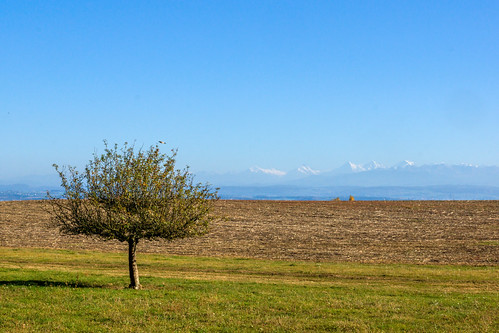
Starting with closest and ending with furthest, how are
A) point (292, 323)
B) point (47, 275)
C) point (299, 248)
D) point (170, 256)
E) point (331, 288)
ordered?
point (292, 323) → point (331, 288) → point (47, 275) → point (170, 256) → point (299, 248)

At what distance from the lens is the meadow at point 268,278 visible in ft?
66.1

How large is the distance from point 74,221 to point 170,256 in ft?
55.0

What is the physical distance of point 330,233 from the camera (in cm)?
5891

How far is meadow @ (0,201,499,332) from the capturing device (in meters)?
20.2

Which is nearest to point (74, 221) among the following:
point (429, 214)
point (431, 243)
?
point (431, 243)

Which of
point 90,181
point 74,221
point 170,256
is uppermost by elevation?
point 90,181

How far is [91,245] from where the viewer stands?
164ft

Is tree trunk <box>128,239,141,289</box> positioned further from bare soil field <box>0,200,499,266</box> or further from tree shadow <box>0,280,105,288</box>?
bare soil field <box>0,200,499,266</box>

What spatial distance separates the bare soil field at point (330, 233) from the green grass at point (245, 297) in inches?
213

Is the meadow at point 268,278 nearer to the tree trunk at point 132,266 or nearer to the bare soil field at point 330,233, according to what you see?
the bare soil field at point 330,233

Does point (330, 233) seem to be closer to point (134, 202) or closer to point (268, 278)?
point (268, 278)

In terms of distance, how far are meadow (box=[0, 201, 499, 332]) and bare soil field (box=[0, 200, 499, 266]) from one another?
189 mm

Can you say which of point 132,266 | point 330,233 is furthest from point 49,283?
point 330,233

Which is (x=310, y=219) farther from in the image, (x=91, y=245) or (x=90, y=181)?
(x=90, y=181)
